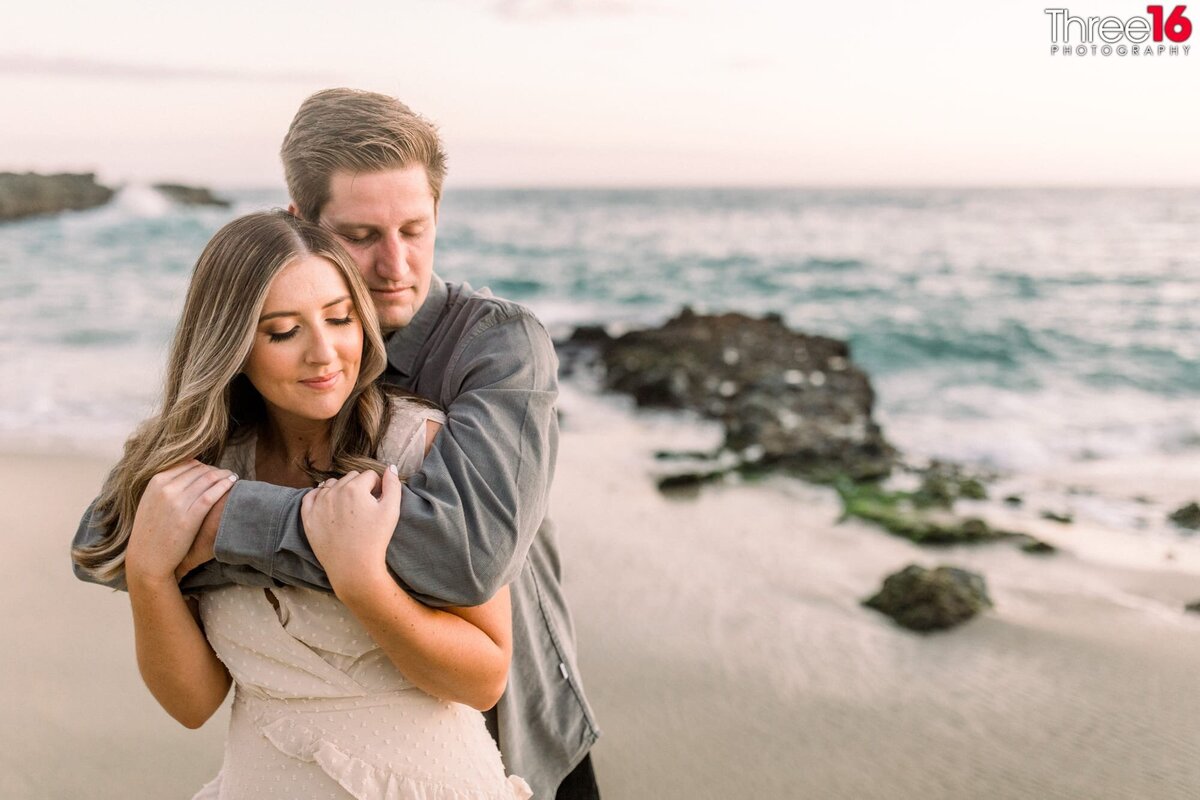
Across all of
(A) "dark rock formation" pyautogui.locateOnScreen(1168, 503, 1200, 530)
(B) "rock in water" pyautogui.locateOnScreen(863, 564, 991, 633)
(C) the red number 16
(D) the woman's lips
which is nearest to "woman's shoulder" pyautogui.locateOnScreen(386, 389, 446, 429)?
(D) the woman's lips

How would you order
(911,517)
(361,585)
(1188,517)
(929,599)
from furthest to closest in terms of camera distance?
1. (1188,517)
2. (911,517)
3. (929,599)
4. (361,585)

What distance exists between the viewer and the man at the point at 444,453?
195 centimetres

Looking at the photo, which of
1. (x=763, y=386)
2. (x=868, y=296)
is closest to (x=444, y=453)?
(x=763, y=386)

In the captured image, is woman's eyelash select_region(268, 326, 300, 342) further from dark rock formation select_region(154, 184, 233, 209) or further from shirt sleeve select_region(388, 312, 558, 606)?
dark rock formation select_region(154, 184, 233, 209)

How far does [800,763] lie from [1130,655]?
177 centimetres

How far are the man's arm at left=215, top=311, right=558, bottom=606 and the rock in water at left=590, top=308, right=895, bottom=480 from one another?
5.16 meters

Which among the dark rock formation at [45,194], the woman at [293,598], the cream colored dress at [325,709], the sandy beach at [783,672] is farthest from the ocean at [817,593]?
the dark rock formation at [45,194]

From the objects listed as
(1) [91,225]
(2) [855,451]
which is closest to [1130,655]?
(2) [855,451]

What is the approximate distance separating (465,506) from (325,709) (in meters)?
0.50

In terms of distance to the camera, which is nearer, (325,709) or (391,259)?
(325,709)

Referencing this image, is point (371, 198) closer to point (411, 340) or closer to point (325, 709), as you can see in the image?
point (411, 340)

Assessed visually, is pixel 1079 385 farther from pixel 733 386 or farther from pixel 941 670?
pixel 941 670

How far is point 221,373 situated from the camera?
205 cm

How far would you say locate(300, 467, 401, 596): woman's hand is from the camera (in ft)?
6.13
